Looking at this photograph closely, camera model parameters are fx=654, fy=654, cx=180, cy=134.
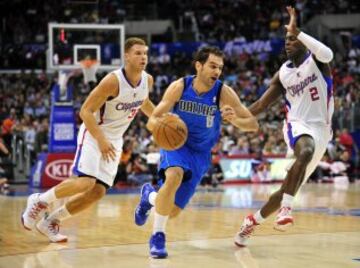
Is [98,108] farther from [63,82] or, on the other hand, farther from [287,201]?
[63,82]

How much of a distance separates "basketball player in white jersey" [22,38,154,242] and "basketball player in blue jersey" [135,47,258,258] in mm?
585

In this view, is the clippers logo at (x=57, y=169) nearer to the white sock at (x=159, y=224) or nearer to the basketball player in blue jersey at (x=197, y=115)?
the basketball player in blue jersey at (x=197, y=115)

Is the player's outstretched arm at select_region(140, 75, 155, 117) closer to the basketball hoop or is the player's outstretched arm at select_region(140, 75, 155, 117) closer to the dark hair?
the dark hair

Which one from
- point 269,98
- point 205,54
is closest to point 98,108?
point 205,54

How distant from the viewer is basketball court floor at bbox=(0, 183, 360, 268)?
495 centimetres

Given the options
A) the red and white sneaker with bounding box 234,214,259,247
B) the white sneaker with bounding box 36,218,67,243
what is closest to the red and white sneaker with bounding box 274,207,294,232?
the red and white sneaker with bounding box 234,214,259,247

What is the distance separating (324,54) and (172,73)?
61.5 ft

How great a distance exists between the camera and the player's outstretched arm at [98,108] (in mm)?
5699

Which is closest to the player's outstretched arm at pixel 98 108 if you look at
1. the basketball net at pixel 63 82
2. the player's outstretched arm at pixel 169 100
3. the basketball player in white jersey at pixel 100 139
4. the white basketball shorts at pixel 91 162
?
the basketball player in white jersey at pixel 100 139

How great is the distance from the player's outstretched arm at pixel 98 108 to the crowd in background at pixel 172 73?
7.09m

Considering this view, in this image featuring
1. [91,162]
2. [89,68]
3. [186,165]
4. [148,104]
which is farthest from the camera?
[89,68]

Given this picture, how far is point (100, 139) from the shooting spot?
570 centimetres

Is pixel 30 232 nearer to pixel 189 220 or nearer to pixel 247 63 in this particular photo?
pixel 189 220

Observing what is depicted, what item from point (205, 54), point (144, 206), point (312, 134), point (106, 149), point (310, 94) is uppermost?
point (205, 54)
